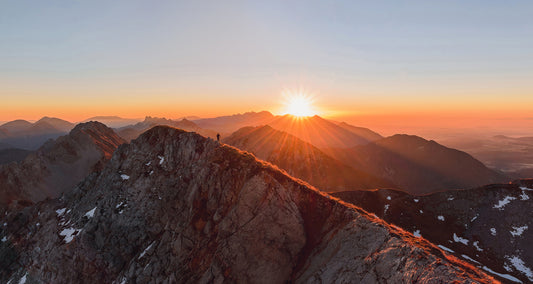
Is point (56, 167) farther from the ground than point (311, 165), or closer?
farther from the ground

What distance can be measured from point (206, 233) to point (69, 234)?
31.7 m

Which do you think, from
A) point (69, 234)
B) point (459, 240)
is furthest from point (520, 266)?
point (69, 234)

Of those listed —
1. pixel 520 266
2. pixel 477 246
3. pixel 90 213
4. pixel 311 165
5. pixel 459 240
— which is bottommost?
pixel 520 266

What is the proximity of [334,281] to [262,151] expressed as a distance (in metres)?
145

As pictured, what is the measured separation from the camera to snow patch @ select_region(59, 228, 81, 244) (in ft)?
130

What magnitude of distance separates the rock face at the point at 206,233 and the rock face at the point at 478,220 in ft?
159

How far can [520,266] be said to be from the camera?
167 ft

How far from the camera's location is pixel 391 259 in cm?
1656

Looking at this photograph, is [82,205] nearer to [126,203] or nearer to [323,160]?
[126,203]

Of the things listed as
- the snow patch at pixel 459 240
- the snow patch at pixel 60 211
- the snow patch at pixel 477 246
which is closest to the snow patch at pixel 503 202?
the snow patch at pixel 477 246

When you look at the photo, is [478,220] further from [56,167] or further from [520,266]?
[56,167]

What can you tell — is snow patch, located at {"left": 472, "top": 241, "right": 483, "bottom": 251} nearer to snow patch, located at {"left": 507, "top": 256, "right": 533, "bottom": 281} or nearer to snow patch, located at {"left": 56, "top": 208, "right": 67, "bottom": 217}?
snow patch, located at {"left": 507, "top": 256, "right": 533, "bottom": 281}

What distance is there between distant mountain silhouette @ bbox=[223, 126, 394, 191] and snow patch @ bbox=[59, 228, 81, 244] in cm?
10958

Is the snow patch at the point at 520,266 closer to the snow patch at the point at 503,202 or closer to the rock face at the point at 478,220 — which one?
the rock face at the point at 478,220
